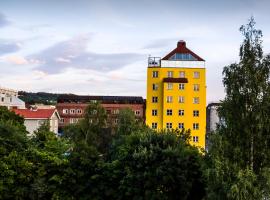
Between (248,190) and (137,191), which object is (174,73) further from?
(248,190)

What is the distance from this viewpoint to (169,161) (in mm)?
22562

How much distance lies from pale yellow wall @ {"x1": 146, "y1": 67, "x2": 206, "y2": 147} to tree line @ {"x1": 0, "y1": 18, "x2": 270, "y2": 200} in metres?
25.4

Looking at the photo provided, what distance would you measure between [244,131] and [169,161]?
229 inches

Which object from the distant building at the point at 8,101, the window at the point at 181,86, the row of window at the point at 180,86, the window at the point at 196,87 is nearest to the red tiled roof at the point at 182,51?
the window at the point at 196,87

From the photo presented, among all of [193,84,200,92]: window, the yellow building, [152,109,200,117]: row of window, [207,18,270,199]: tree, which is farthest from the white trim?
[207,18,270,199]: tree

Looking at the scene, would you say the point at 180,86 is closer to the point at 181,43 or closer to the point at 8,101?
the point at 181,43

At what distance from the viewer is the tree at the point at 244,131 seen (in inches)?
665

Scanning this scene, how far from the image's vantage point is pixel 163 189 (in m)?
22.7

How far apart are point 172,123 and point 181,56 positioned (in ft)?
29.5

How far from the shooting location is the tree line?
1750cm

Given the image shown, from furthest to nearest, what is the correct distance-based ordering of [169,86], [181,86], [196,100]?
[196,100]
[181,86]
[169,86]

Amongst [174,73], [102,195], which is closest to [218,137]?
[102,195]

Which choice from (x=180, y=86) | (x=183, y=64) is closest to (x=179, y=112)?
(x=180, y=86)

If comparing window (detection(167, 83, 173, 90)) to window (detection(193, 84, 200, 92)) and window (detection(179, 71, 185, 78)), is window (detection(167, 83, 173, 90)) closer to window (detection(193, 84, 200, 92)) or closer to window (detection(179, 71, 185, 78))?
window (detection(179, 71, 185, 78))
